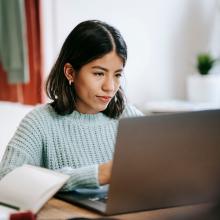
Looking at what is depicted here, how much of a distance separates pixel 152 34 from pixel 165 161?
90.5 inches

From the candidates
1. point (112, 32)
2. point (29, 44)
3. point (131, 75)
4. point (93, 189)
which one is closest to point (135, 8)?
point (131, 75)

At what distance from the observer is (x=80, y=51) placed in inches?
59.3

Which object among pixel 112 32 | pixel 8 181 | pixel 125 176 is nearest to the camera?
pixel 125 176

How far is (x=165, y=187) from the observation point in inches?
41.1

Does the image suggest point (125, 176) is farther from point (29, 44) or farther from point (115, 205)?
point (29, 44)

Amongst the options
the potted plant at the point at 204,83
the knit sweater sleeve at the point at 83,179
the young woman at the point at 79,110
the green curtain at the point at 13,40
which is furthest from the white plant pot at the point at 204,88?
the knit sweater sleeve at the point at 83,179

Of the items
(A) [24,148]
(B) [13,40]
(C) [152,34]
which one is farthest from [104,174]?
(C) [152,34]

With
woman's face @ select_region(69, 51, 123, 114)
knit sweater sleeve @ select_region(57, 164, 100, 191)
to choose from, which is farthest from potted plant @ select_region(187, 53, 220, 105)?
knit sweater sleeve @ select_region(57, 164, 100, 191)

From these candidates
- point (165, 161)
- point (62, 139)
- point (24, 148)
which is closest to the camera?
point (165, 161)

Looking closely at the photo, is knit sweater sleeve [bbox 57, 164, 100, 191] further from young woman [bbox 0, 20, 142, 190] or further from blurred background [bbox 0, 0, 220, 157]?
blurred background [bbox 0, 0, 220, 157]

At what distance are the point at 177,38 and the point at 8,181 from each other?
2.41m

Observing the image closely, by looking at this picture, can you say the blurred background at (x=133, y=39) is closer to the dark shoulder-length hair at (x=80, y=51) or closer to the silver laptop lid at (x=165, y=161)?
the dark shoulder-length hair at (x=80, y=51)

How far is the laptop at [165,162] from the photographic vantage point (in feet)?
3.26

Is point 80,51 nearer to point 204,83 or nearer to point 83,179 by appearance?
point 83,179
